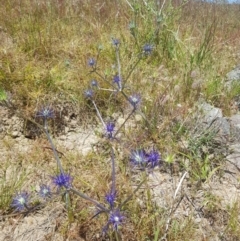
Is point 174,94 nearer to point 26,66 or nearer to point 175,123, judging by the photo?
point 175,123

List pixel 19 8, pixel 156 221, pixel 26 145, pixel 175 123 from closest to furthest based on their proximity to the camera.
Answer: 1. pixel 156 221
2. pixel 26 145
3. pixel 175 123
4. pixel 19 8

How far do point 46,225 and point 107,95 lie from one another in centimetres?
100

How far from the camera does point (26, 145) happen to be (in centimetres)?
184

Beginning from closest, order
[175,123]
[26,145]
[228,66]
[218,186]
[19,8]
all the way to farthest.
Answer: [218,186]
[26,145]
[175,123]
[228,66]
[19,8]

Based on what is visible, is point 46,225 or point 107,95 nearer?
point 46,225

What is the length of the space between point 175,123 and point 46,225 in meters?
1.00

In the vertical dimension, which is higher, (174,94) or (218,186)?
(174,94)

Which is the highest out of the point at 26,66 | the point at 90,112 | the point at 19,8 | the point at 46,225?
the point at 19,8

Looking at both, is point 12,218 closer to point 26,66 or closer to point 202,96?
point 26,66

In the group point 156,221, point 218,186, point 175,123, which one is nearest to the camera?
point 156,221

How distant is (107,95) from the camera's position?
2.13 meters

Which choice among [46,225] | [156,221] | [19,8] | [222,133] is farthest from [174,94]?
[19,8]

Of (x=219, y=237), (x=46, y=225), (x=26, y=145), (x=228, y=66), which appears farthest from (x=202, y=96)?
(x=46, y=225)

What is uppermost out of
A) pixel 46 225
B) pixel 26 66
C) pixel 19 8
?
pixel 19 8
